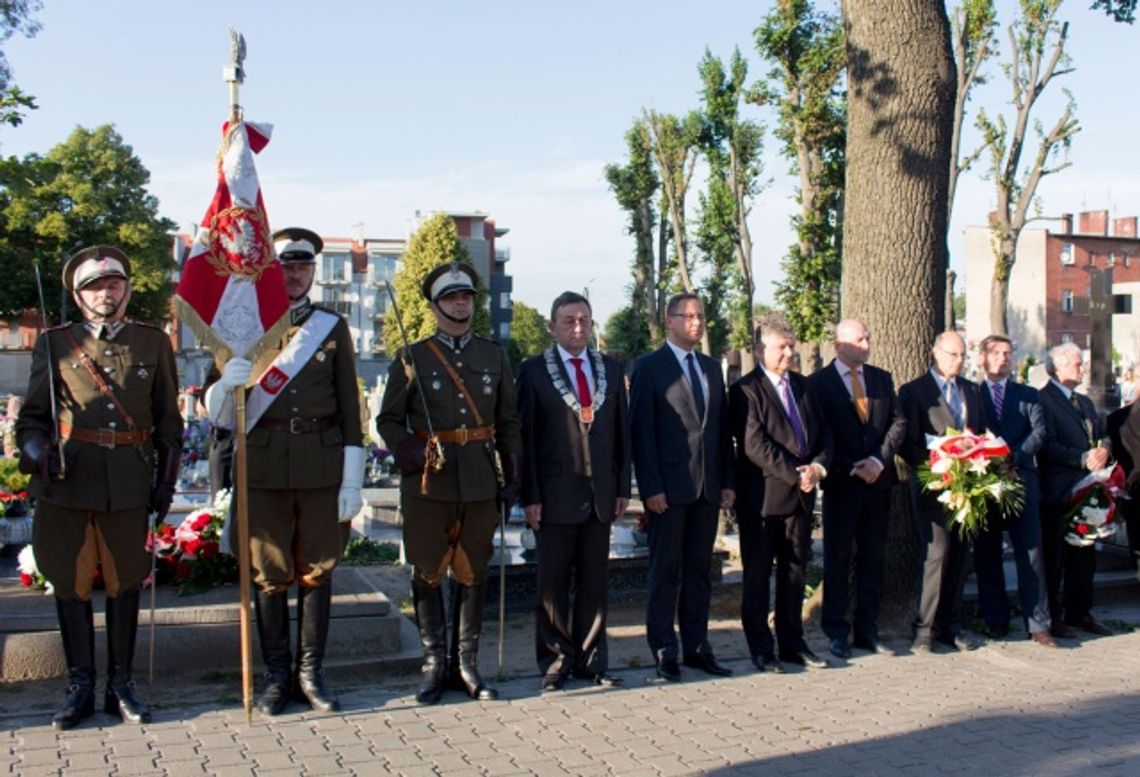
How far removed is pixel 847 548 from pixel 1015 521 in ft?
4.30

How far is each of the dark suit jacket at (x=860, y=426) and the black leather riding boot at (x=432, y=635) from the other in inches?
101

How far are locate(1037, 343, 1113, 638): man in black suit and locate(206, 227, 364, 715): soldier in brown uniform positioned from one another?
4719 mm

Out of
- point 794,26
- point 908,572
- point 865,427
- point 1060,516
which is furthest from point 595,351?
point 794,26

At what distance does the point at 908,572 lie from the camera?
8.26m

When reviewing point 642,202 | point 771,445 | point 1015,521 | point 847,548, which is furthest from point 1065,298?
point 771,445

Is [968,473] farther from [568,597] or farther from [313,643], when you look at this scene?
[313,643]

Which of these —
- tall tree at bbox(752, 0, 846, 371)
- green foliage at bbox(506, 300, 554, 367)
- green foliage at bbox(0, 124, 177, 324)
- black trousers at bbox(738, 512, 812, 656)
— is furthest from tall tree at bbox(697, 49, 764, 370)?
green foliage at bbox(506, 300, 554, 367)

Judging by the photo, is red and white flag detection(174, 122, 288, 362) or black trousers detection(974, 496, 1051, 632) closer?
red and white flag detection(174, 122, 288, 362)

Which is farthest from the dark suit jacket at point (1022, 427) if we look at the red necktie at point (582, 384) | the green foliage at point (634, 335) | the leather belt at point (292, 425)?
the green foliage at point (634, 335)

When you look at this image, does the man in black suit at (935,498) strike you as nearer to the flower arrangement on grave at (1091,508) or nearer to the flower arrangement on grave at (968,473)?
the flower arrangement on grave at (968,473)

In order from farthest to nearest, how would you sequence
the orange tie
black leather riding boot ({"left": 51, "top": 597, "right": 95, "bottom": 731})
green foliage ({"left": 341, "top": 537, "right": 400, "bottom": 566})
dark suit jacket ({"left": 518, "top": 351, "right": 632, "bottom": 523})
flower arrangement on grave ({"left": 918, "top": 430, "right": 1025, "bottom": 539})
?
green foliage ({"left": 341, "top": 537, "right": 400, "bottom": 566}) → the orange tie → flower arrangement on grave ({"left": 918, "top": 430, "right": 1025, "bottom": 539}) → dark suit jacket ({"left": 518, "top": 351, "right": 632, "bottom": 523}) → black leather riding boot ({"left": 51, "top": 597, "right": 95, "bottom": 731})

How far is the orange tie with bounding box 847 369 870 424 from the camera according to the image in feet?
24.7

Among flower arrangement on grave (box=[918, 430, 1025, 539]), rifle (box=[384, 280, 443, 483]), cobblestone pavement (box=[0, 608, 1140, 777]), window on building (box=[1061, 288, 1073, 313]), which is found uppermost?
window on building (box=[1061, 288, 1073, 313])

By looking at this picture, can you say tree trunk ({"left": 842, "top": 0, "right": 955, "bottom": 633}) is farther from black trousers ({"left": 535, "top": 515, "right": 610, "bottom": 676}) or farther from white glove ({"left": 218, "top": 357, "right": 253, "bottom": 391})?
white glove ({"left": 218, "top": 357, "right": 253, "bottom": 391})
